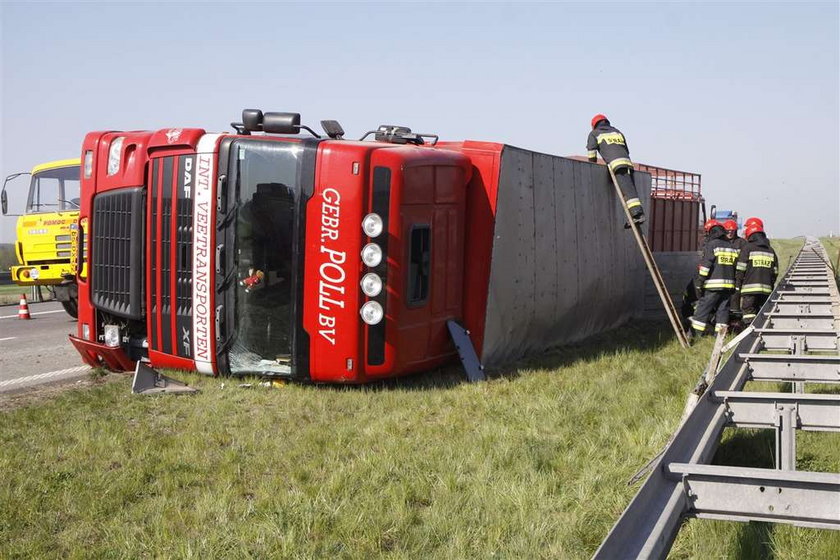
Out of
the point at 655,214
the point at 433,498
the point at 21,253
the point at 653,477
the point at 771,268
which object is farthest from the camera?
the point at 655,214

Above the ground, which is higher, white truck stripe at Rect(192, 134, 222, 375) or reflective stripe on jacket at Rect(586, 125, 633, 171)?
reflective stripe on jacket at Rect(586, 125, 633, 171)

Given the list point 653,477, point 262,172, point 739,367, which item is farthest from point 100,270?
point 653,477

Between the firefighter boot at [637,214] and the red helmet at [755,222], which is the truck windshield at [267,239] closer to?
the firefighter boot at [637,214]

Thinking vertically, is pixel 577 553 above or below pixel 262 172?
below

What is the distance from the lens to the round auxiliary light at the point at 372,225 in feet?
26.4

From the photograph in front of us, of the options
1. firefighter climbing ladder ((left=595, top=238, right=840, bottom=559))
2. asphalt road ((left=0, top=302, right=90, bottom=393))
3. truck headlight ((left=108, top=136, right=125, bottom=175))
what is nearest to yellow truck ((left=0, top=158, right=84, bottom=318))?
asphalt road ((left=0, top=302, right=90, bottom=393))

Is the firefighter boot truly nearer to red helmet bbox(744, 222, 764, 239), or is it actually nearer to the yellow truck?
red helmet bbox(744, 222, 764, 239)

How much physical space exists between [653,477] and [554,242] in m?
7.96

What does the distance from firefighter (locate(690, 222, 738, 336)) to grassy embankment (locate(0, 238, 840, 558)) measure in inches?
157

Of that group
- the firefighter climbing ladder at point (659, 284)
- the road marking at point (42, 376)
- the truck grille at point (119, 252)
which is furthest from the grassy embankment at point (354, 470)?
the firefighter climbing ladder at point (659, 284)

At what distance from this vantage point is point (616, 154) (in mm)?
12594

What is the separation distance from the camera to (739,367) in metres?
5.69

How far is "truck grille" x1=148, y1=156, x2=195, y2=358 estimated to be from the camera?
8.60m

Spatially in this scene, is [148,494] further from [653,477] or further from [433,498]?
[653,477]
